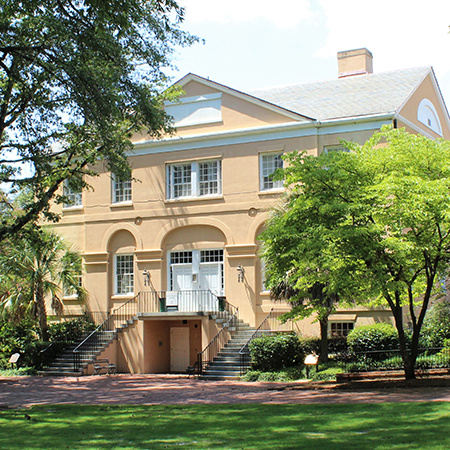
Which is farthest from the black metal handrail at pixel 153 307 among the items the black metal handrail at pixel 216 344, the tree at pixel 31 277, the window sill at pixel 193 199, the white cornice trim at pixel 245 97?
the white cornice trim at pixel 245 97

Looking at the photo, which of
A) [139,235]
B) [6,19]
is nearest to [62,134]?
[6,19]

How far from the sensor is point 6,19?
16625mm

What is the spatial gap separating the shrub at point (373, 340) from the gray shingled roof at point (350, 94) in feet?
29.9

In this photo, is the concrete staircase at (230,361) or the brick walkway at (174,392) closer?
the brick walkway at (174,392)

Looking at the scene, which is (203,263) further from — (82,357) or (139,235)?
(82,357)

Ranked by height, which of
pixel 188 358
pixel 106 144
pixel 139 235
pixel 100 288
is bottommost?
pixel 188 358

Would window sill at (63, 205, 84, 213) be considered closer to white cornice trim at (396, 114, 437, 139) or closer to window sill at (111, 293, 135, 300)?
window sill at (111, 293, 135, 300)

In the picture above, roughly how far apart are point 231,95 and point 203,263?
7684 millimetres

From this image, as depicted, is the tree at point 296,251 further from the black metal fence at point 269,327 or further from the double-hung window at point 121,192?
the double-hung window at point 121,192

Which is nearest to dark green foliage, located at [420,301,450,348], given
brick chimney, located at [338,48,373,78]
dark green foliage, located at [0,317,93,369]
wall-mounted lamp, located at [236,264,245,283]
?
wall-mounted lamp, located at [236,264,245,283]

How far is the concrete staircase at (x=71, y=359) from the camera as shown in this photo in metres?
27.1

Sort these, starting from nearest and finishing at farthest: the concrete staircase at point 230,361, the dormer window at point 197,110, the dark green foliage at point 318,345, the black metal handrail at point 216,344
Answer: the concrete staircase at point 230,361, the dark green foliage at point 318,345, the black metal handrail at point 216,344, the dormer window at point 197,110

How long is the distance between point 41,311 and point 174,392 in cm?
1028

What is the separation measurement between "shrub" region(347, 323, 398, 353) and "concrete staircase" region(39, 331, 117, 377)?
10.7 m
